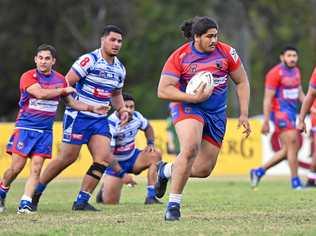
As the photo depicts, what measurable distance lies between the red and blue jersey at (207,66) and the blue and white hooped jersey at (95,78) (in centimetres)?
215

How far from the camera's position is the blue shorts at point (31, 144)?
12.8 meters

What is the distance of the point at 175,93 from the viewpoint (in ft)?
35.8

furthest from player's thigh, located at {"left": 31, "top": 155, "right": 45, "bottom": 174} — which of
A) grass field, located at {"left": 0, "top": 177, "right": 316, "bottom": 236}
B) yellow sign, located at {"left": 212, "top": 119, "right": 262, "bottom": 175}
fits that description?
yellow sign, located at {"left": 212, "top": 119, "right": 262, "bottom": 175}

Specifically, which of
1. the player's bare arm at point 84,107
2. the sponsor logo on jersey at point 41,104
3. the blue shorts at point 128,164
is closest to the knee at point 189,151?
the player's bare arm at point 84,107

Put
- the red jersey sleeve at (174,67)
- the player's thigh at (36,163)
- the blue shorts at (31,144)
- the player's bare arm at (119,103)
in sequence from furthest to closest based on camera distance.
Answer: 1. the player's bare arm at (119,103)
2. the blue shorts at (31,144)
3. the player's thigh at (36,163)
4. the red jersey sleeve at (174,67)

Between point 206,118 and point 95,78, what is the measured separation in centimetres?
245

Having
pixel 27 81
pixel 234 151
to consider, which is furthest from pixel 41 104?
pixel 234 151

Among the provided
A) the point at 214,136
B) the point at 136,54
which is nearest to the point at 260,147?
the point at 214,136

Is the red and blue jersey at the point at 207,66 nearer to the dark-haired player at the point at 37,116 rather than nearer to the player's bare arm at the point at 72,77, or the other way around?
the dark-haired player at the point at 37,116

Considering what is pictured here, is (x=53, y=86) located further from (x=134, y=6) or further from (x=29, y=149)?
(x=134, y=6)

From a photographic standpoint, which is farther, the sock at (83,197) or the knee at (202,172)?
the sock at (83,197)

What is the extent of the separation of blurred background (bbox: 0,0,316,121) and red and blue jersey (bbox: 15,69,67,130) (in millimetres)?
32925

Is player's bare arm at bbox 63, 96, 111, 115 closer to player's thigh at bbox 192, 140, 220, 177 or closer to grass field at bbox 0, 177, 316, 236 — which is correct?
grass field at bbox 0, 177, 316, 236

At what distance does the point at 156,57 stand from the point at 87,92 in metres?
39.6
